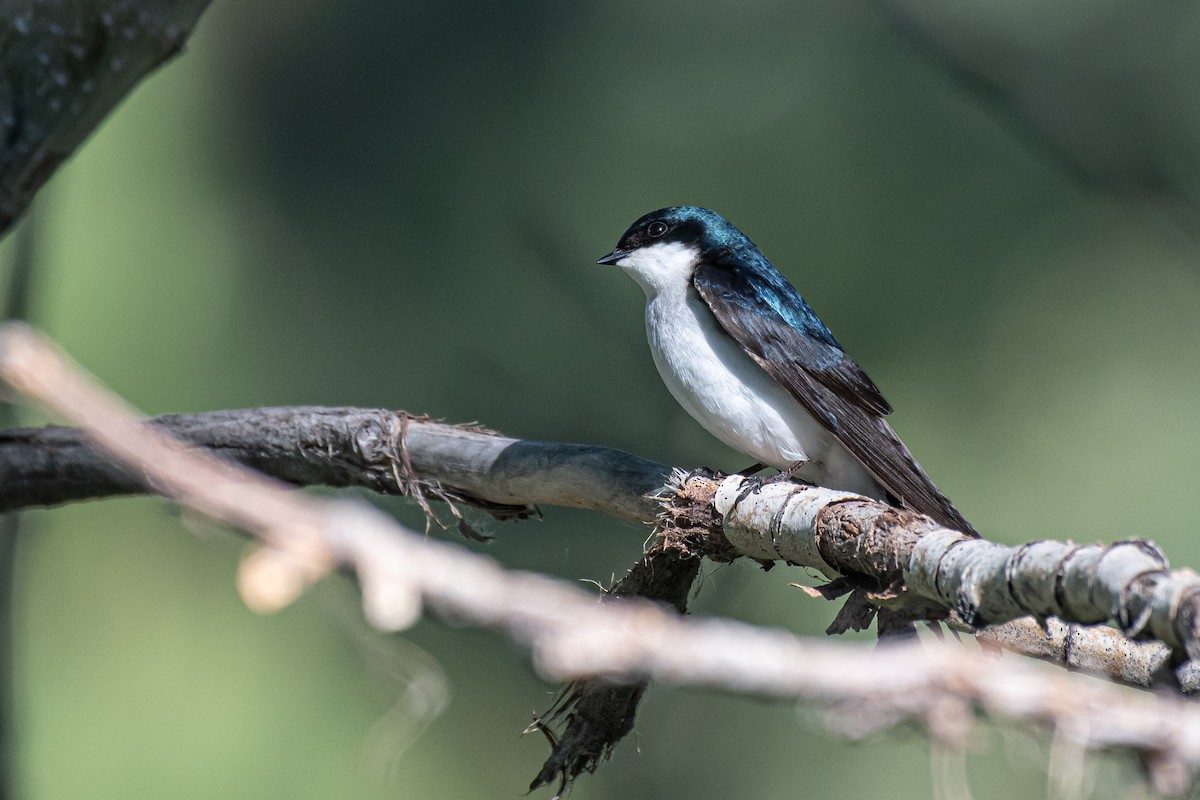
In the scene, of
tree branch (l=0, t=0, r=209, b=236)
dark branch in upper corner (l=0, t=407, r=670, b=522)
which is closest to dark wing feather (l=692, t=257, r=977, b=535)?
dark branch in upper corner (l=0, t=407, r=670, b=522)

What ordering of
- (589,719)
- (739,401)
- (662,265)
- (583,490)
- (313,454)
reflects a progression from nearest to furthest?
(589,719) → (583,490) → (313,454) → (739,401) → (662,265)

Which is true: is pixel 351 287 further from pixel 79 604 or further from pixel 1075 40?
pixel 1075 40

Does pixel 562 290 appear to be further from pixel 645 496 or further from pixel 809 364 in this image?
pixel 645 496

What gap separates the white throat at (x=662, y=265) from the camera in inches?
88.4

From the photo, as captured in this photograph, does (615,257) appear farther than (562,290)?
No

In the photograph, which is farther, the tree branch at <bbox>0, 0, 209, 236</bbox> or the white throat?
the white throat

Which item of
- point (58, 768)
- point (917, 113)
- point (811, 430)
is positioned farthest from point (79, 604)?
point (917, 113)

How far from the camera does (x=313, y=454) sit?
1.89 metres

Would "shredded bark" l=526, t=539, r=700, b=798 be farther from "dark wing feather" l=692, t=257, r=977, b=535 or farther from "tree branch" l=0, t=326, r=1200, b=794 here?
"tree branch" l=0, t=326, r=1200, b=794

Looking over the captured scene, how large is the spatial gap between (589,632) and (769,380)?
61.4 inches

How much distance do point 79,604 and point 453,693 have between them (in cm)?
95

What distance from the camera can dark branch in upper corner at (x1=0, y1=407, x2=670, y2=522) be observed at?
183 cm

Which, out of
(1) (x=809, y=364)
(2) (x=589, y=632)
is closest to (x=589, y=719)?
(1) (x=809, y=364)

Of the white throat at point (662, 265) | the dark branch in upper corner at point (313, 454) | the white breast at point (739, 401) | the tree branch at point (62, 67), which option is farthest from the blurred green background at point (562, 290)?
the tree branch at point (62, 67)
